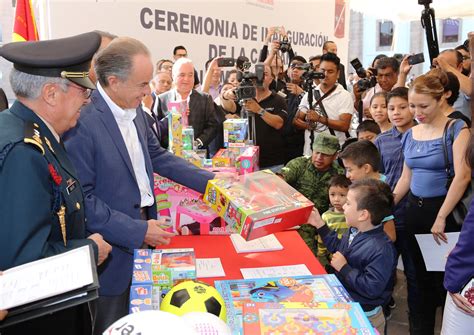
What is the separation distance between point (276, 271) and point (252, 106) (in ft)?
6.59

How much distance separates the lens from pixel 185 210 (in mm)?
2463

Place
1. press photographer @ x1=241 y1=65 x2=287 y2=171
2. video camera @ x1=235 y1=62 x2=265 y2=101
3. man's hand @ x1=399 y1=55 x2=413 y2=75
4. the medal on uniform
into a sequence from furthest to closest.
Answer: man's hand @ x1=399 y1=55 x2=413 y2=75 → press photographer @ x1=241 y1=65 x2=287 y2=171 → video camera @ x1=235 y1=62 x2=265 y2=101 → the medal on uniform

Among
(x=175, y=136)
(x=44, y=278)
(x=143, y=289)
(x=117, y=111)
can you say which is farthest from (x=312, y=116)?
(x=44, y=278)

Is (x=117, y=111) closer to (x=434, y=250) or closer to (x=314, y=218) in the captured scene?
(x=314, y=218)

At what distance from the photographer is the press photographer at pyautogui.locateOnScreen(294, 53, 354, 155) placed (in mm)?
4004

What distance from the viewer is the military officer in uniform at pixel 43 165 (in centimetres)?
→ 126

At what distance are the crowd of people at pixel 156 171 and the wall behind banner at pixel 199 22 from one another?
125cm

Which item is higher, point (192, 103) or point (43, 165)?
point (192, 103)

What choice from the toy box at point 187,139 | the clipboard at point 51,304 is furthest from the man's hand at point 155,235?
the toy box at point 187,139

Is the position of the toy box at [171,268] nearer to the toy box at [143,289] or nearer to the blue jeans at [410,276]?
the toy box at [143,289]

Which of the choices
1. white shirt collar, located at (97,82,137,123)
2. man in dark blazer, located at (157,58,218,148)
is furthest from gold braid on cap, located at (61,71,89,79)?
man in dark blazer, located at (157,58,218,148)

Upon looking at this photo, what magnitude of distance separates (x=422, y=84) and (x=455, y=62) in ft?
6.38

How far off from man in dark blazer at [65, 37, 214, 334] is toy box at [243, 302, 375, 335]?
75 centimetres

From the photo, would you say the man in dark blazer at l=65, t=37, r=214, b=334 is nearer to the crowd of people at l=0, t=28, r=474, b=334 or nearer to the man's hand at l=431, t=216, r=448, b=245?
the crowd of people at l=0, t=28, r=474, b=334
